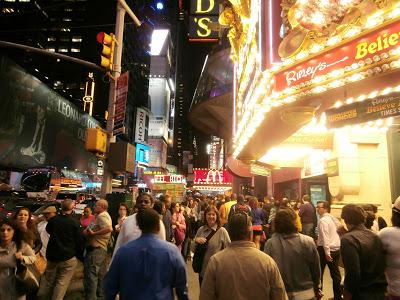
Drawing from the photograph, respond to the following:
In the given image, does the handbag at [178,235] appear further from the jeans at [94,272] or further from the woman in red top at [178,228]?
the jeans at [94,272]

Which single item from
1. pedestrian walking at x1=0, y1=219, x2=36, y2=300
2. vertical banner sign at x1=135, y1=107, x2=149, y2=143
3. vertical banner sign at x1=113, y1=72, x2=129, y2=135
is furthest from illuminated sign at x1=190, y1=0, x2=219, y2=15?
vertical banner sign at x1=135, y1=107, x2=149, y2=143

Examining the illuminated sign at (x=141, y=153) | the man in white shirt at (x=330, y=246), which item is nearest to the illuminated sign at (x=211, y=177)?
the man in white shirt at (x=330, y=246)

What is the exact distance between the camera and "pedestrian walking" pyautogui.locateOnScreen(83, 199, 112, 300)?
23.6ft

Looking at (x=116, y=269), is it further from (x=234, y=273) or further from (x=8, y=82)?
(x=8, y=82)

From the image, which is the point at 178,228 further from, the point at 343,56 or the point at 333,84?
the point at 343,56

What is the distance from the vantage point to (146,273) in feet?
12.4

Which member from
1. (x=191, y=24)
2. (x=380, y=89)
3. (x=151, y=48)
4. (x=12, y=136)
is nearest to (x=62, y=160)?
(x=12, y=136)

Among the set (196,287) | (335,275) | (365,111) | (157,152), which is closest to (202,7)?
(365,111)

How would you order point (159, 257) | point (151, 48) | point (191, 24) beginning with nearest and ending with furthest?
point (159, 257)
point (191, 24)
point (151, 48)

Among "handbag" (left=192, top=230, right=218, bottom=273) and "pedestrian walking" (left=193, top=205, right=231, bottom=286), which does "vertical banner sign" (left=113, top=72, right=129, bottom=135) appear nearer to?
"pedestrian walking" (left=193, top=205, right=231, bottom=286)

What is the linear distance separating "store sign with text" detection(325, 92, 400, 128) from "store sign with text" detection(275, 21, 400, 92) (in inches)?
78.9

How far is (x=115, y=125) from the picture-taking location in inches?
400

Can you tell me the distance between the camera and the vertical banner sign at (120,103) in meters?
9.94

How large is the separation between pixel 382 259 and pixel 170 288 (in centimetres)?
258
